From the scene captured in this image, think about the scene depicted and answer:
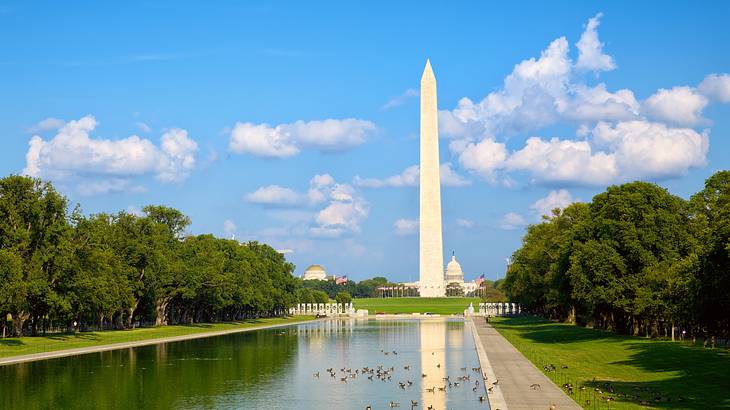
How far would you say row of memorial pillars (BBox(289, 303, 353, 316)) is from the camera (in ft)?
535

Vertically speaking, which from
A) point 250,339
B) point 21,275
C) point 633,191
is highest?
point 633,191

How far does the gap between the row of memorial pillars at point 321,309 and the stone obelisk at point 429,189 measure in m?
16.0

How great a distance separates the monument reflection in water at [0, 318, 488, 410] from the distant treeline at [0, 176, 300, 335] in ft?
28.5

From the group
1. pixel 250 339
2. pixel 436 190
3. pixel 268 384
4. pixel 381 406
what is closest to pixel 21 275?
pixel 250 339

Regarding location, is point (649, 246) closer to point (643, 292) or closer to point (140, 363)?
point (643, 292)

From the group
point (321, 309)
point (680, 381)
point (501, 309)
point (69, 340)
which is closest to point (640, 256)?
point (680, 381)

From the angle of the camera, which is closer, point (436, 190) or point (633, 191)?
point (633, 191)

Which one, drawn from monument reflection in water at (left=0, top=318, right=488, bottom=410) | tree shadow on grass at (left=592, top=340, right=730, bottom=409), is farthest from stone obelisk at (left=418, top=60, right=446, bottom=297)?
tree shadow on grass at (left=592, top=340, right=730, bottom=409)

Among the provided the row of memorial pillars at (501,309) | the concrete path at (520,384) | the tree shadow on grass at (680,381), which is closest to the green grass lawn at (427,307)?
the row of memorial pillars at (501,309)

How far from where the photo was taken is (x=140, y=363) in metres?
48.9

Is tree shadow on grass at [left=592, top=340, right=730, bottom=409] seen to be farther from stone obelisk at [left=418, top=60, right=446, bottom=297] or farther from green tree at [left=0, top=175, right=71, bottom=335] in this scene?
stone obelisk at [left=418, top=60, right=446, bottom=297]

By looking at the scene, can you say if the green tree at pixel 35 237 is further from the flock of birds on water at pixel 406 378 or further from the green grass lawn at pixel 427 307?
the green grass lawn at pixel 427 307

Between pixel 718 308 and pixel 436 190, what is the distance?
106 m

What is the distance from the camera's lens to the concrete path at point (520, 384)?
30.2m
